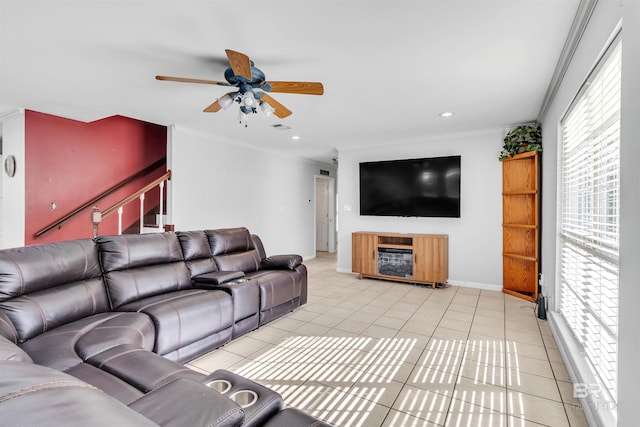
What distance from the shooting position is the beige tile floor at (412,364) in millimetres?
1854

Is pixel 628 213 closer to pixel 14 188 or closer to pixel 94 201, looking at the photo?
pixel 94 201

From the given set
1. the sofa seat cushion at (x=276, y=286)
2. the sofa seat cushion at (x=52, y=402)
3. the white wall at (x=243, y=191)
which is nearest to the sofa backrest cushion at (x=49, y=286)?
the sofa seat cushion at (x=276, y=286)

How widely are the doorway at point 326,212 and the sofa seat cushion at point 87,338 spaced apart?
6.35 meters

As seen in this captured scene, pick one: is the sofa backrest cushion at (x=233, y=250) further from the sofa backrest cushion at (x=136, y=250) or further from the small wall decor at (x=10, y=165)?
the small wall decor at (x=10, y=165)

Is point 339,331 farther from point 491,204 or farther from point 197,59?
point 491,204

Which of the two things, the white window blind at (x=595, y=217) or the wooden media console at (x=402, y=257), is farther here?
the wooden media console at (x=402, y=257)

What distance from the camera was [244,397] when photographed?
1.16m

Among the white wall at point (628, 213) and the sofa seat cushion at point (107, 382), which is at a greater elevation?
the white wall at point (628, 213)

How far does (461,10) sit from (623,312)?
1.76 metres

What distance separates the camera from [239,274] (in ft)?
9.97

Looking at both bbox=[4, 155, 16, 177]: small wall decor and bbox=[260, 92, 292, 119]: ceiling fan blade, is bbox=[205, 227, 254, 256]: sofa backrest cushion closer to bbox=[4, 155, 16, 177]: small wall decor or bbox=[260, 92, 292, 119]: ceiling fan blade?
bbox=[260, 92, 292, 119]: ceiling fan blade

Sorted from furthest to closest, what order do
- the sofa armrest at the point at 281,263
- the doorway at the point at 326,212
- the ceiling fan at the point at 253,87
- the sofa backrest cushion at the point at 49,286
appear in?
the doorway at the point at 326,212 < the sofa armrest at the point at 281,263 < the ceiling fan at the point at 253,87 < the sofa backrest cushion at the point at 49,286

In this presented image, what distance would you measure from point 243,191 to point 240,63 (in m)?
3.71

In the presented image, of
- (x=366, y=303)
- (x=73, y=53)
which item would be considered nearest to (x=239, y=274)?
(x=366, y=303)
